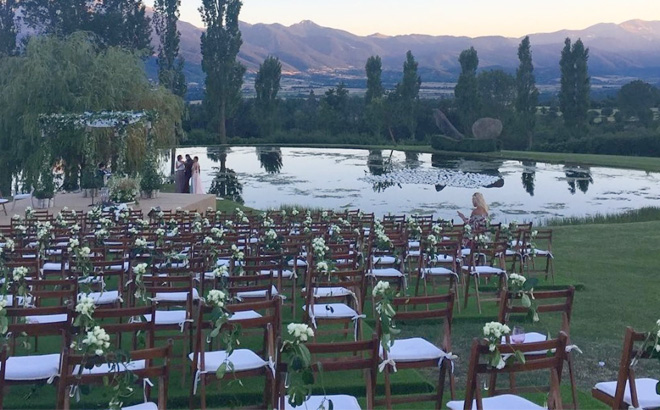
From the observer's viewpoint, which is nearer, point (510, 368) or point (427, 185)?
point (510, 368)

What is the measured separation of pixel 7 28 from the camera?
48812 mm

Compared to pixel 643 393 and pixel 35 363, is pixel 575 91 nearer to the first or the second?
pixel 643 393

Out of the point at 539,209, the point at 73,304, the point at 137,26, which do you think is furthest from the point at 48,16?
the point at 73,304

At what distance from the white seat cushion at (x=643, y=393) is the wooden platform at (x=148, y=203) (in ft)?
48.7

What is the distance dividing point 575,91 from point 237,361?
61825 millimetres

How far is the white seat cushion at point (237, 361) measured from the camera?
16.3ft

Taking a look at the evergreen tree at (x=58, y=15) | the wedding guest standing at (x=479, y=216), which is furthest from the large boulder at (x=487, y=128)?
Answer: the wedding guest standing at (x=479, y=216)

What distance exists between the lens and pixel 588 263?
12.7 m

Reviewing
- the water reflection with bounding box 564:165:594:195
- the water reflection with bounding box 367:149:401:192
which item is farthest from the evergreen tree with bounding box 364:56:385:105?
the water reflection with bounding box 564:165:594:195

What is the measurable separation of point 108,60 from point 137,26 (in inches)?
1176

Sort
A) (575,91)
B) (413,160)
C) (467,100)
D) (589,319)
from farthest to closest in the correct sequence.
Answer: (467,100) < (575,91) < (413,160) < (589,319)

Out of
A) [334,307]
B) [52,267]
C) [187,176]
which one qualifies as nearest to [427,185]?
[187,176]

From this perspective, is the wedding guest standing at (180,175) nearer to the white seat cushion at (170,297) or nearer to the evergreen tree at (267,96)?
the white seat cushion at (170,297)

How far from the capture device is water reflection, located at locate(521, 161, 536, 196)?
31302 mm
